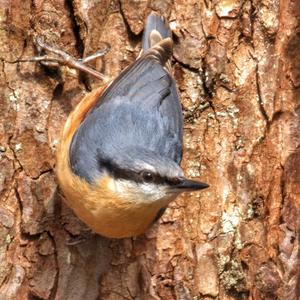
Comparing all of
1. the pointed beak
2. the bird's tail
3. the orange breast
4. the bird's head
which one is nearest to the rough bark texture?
the bird's tail

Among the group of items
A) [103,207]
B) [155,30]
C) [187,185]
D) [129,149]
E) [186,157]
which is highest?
[155,30]

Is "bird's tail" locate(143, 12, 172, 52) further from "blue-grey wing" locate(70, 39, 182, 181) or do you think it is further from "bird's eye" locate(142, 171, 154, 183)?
"bird's eye" locate(142, 171, 154, 183)

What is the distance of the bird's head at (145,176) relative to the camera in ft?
16.2

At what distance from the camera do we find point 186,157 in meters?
5.59

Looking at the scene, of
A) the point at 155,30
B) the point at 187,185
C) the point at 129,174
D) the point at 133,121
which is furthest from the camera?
the point at 155,30

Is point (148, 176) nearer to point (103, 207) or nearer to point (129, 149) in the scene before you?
point (129, 149)

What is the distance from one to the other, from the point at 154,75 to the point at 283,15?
2.80 ft

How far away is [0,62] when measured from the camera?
5551mm

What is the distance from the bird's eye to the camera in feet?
16.3

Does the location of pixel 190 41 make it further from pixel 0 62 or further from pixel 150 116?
pixel 0 62

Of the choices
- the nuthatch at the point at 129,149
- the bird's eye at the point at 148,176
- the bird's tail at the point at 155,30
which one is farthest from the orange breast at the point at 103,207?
the bird's tail at the point at 155,30

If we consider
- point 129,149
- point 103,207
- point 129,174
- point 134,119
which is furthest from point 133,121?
point 103,207

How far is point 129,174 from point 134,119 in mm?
416

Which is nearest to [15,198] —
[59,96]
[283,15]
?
[59,96]
